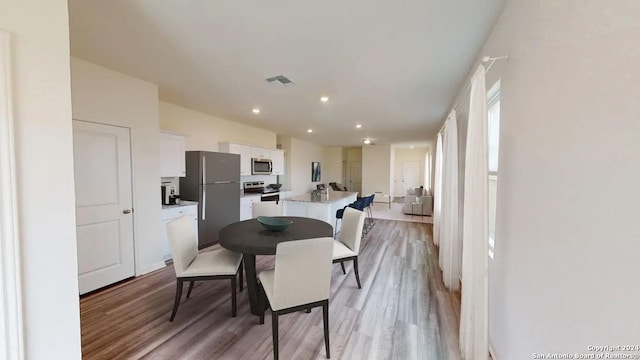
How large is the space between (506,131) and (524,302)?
1.06 meters

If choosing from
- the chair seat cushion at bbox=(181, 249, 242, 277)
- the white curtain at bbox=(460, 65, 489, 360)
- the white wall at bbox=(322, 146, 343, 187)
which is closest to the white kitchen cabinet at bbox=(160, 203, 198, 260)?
the chair seat cushion at bbox=(181, 249, 242, 277)

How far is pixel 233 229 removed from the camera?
2658 mm

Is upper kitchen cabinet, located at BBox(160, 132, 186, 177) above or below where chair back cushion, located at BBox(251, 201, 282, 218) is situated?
above

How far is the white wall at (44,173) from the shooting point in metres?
1.29

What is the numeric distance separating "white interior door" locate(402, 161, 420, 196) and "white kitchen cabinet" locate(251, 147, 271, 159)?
7.87 metres

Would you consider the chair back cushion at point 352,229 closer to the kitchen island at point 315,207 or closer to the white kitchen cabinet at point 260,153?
the kitchen island at point 315,207

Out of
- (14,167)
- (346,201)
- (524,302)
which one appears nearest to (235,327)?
(14,167)

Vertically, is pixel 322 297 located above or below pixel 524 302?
below

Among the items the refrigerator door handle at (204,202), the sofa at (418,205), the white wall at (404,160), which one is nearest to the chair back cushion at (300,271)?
the refrigerator door handle at (204,202)

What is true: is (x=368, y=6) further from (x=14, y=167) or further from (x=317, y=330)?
(x=317, y=330)

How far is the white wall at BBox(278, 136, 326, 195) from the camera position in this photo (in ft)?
26.3

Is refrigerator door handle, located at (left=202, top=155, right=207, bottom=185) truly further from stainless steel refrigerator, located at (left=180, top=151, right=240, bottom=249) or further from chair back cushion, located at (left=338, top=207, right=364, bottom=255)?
chair back cushion, located at (left=338, top=207, right=364, bottom=255)

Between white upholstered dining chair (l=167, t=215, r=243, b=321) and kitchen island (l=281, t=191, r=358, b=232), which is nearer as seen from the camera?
white upholstered dining chair (l=167, t=215, r=243, b=321)

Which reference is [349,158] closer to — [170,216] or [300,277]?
[170,216]
